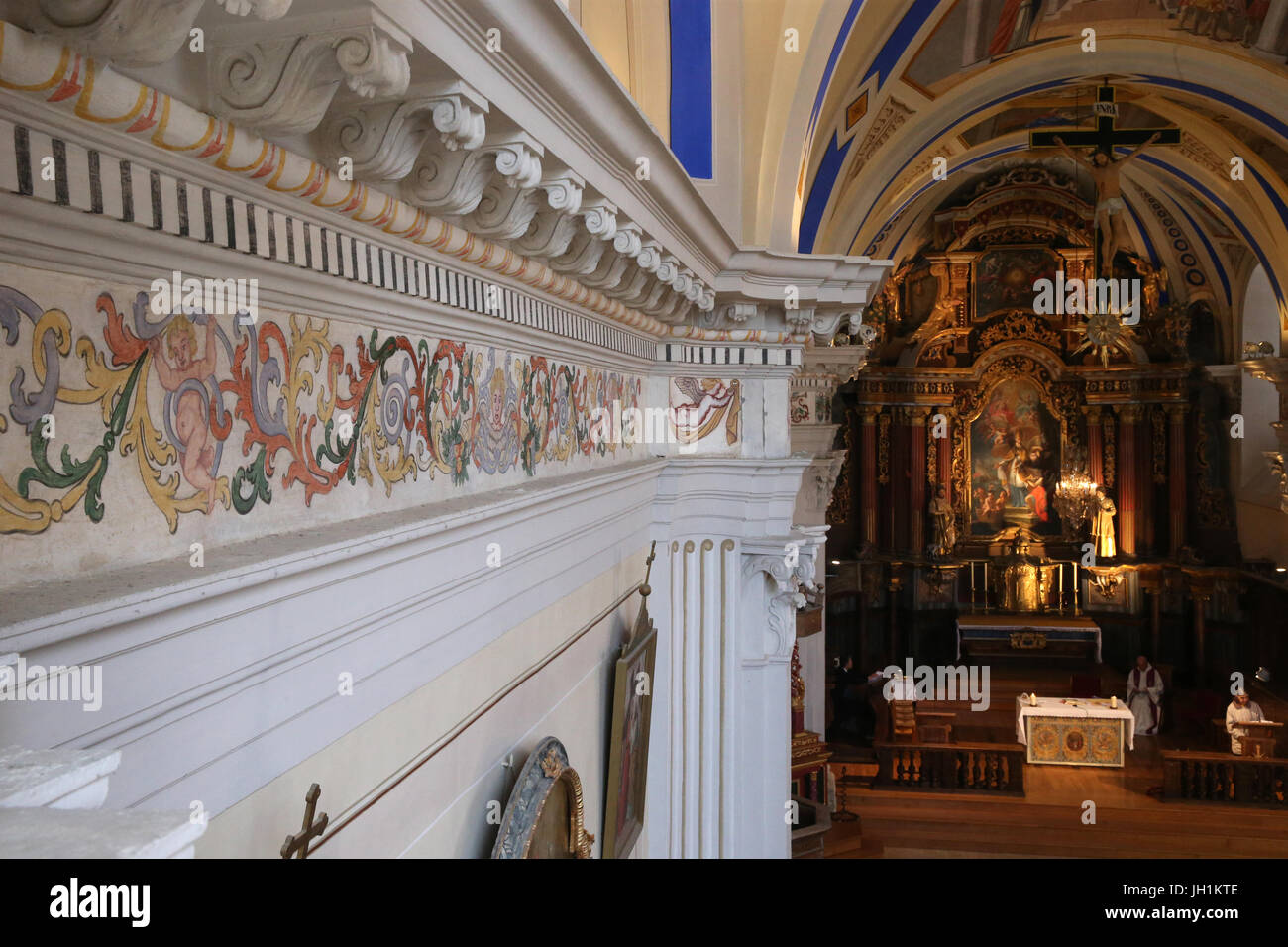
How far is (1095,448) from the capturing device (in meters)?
20.5

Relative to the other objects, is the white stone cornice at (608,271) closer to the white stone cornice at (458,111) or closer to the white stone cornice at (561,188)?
the white stone cornice at (561,188)

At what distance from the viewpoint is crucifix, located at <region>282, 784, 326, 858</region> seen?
1595 millimetres

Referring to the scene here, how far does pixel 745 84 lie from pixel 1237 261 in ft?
51.9

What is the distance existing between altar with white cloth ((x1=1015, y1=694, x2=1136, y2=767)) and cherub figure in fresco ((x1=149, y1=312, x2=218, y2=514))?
14215 millimetres

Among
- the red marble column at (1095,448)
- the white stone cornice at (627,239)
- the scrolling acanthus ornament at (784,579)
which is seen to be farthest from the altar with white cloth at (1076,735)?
the white stone cornice at (627,239)

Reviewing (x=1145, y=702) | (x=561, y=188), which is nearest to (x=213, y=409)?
(x=561, y=188)

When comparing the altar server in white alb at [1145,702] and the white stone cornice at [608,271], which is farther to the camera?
the altar server in white alb at [1145,702]

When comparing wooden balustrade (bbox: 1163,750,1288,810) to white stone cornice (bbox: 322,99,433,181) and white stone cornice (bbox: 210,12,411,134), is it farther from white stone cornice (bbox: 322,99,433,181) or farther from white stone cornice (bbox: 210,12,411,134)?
white stone cornice (bbox: 210,12,411,134)

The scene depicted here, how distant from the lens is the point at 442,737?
2359mm

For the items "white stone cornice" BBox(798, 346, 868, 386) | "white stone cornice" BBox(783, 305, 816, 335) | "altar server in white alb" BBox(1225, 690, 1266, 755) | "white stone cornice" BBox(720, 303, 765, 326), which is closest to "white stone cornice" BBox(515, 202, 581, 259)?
"white stone cornice" BBox(720, 303, 765, 326)

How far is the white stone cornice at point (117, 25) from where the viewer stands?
1.03 m

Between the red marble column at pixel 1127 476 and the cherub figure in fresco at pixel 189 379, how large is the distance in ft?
68.9

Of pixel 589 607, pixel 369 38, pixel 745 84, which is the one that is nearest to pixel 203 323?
pixel 369 38

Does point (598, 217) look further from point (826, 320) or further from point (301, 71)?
point (826, 320)
